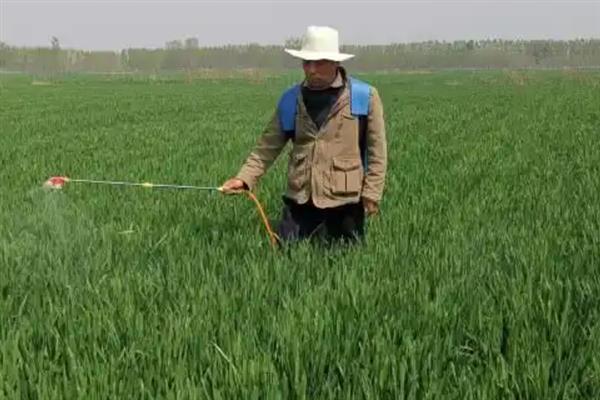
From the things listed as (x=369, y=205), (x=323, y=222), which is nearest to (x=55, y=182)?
(x=323, y=222)

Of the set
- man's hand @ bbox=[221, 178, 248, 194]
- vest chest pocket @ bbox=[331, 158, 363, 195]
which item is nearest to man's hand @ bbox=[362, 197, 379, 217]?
vest chest pocket @ bbox=[331, 158, 363, 195]

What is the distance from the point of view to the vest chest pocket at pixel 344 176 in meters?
4.47

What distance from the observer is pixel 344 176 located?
4.48 meters

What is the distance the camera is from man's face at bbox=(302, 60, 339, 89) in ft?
13.8

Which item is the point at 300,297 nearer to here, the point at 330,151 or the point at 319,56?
the point at 330,151

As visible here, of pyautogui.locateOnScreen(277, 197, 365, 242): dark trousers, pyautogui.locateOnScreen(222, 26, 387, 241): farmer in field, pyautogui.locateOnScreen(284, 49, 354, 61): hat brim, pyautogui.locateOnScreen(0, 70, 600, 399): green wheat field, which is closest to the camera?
Answer: pyautogui.locateOnScreen(0, 70, 600, 399): green wheat field

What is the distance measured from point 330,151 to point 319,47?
662mm

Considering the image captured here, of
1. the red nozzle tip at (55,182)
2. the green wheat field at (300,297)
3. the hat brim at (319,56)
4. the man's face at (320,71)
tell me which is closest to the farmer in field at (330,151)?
the man's face at (320,71)

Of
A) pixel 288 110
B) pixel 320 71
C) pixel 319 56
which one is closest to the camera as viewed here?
pixel 319 56

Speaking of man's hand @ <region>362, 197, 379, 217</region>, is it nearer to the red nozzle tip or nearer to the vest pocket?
the vest pocket

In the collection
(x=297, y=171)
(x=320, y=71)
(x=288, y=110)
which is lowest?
(x=297, y=171)

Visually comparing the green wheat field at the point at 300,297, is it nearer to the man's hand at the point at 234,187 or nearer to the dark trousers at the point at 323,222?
the dark trousers at the point at 323,222

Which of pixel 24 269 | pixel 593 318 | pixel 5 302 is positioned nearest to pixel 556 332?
pixel 593 318

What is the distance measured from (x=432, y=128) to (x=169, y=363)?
45.1 ft
